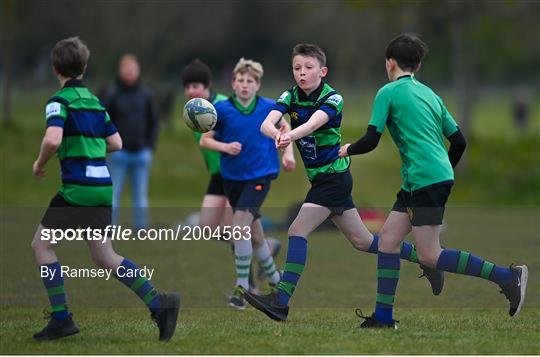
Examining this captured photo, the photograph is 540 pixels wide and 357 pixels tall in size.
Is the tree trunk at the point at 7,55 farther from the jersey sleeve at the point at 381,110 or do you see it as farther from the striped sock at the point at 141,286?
the jersey sleeve at the point at 381,110

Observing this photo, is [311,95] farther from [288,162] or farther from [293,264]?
[293,264]

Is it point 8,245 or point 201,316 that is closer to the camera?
point 201,316

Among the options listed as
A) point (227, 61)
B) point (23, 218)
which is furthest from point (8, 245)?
point (227, 61)

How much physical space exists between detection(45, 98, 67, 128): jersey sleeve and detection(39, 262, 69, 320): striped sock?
0.96 metres

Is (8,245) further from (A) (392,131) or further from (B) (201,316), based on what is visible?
(A) (392,131)

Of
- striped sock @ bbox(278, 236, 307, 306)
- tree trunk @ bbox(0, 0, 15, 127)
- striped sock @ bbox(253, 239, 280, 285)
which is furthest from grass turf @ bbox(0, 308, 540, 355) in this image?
tree trunk @ bbox(0, 0, 15, 127)

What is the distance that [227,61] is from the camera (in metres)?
57.5

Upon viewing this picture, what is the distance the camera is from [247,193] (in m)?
9.77

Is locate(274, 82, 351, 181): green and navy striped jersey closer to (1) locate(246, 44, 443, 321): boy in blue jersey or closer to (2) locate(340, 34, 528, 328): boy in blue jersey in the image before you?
(1) locate(246, 44, 443, 321): boy in blue jersey

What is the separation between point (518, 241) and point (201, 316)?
7.98 m

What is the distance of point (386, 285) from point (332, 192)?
827 millimetres

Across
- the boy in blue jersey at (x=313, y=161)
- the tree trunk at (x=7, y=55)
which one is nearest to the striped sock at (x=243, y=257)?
the boy in blue jersey at (x=313, y=161)

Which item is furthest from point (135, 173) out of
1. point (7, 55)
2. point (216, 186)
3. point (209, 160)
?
point (7, 55)

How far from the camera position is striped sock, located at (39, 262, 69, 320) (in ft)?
24.1
